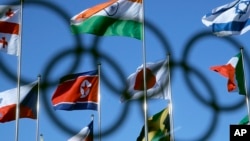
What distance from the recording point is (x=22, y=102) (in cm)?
2481

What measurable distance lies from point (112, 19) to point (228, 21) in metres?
6.32

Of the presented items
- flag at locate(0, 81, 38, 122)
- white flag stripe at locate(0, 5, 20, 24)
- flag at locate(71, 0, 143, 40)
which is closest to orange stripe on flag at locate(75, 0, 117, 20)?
flag at locate(71, 0, 143, 40)

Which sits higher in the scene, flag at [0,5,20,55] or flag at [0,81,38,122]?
flag at [0,5,20,55]

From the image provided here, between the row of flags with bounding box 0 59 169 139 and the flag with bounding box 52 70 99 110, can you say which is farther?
the flag with bounding box 52 70 99 110

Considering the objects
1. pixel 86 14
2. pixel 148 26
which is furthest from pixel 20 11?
pixel 148 26

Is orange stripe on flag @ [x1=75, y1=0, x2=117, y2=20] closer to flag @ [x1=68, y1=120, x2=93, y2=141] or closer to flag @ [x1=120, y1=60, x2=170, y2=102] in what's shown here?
flag @ [x1=120, y1=60, x2=170, y2=102]

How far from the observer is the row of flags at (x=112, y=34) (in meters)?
21.6

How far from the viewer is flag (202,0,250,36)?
24.5m

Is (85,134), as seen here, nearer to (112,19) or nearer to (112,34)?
(112,34)

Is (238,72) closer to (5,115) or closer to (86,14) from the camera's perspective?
(86,14)

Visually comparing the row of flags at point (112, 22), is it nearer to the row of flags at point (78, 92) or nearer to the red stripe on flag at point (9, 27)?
the red stripe on flag at point (9, 27)

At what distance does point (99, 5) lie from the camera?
2209 cm

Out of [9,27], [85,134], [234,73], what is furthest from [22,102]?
[234,73]

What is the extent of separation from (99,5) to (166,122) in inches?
335
